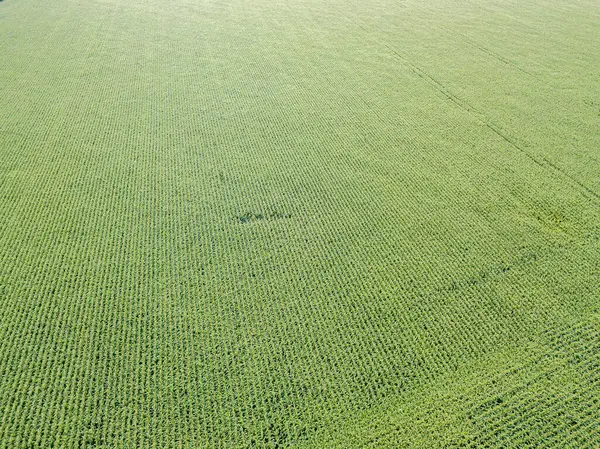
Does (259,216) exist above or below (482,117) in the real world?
below

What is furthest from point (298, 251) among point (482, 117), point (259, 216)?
point (482, 117)

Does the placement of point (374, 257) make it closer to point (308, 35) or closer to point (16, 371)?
point (16, 371)

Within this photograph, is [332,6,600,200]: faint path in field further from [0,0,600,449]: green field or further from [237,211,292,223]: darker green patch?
[237,211,292,223]: darker green patch

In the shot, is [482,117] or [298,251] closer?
[298,251]

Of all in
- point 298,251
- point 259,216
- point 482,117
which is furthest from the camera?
point 482,117

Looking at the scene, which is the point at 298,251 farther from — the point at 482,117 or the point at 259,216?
the point at 482,117

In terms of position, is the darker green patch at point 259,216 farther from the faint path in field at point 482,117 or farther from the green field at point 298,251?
the faint path in field at point 482,117

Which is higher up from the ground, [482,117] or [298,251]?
[482,117]

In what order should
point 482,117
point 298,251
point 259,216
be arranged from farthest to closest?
point 482,117 → point 259,216 → point 298,251
